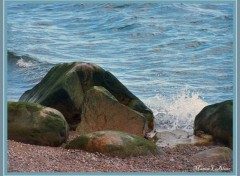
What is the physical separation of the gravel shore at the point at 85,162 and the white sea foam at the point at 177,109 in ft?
7.72

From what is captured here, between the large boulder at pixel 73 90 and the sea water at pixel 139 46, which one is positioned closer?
the large boulder at pixel 73 90

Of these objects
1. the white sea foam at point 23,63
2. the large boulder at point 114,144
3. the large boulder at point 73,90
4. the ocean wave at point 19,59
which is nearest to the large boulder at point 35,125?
the large boulder at point 114,144

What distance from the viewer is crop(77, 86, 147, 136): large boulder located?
8.20 metres

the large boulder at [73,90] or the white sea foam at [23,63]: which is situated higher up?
the large boulder at [73,90]

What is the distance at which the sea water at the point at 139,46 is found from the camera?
11.5 m

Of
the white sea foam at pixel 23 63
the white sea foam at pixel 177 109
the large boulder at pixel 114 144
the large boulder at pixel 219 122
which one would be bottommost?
the white sea foam at pixel 177 109

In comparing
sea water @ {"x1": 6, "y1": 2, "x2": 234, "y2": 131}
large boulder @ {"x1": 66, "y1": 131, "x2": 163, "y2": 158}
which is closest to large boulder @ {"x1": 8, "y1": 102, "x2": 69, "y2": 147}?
large boulder @ {"x1": 66, "y1": 131, "x2": 163, "y2": 158}

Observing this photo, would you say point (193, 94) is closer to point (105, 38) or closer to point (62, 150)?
point (105, 38)

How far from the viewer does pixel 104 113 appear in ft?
27.0

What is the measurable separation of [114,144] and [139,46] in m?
6.70

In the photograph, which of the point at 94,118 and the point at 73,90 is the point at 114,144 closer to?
the point at 94,118

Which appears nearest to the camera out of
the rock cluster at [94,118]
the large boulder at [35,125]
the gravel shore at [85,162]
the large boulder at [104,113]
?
the gravel shore at [85,162]

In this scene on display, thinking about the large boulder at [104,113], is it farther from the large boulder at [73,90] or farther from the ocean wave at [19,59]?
the ocean wave at [19,59]

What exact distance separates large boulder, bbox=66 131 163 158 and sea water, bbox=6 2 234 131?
10.7 feet
